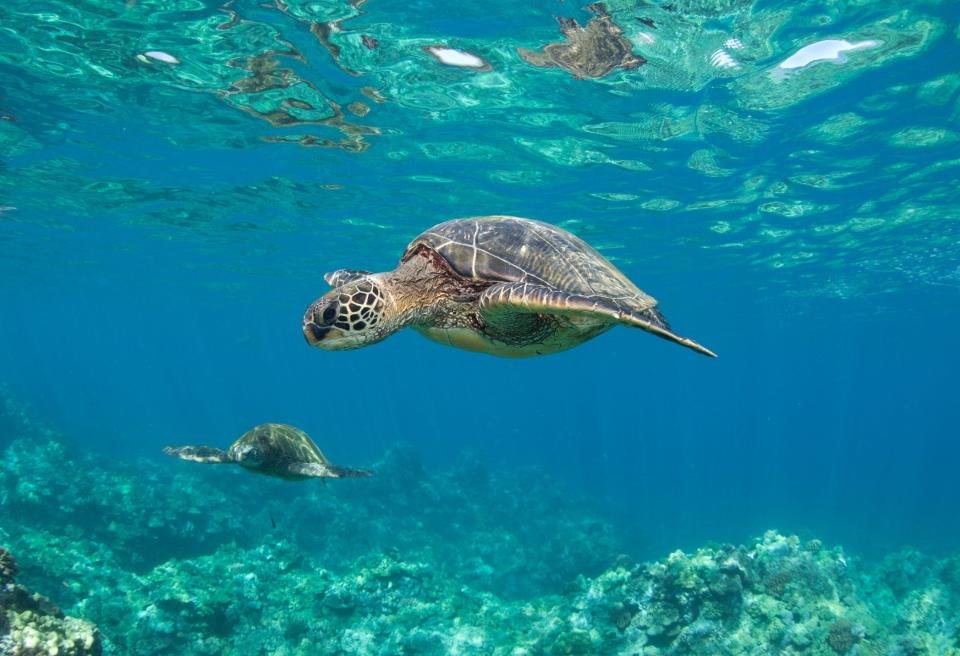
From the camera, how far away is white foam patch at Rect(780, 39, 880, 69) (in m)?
9.65

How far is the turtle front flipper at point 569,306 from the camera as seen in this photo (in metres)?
3.93

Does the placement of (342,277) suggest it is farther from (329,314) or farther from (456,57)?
(456,57)

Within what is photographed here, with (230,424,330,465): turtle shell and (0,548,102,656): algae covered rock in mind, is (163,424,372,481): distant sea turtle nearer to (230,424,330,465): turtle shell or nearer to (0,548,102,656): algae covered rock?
(230,424,330,465): turtle shell

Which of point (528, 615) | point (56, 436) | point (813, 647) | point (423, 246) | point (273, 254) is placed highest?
point (273, 254)

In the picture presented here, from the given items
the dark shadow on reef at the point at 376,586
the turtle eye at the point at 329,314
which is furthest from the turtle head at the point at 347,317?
the dark shadow on reef at the point at 376,586

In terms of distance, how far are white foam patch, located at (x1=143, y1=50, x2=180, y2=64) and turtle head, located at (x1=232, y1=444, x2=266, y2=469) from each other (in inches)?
331

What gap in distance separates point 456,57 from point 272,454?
26.8 feet

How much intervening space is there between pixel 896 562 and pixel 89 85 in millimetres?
26148

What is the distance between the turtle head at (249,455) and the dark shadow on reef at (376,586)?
71 centimetres

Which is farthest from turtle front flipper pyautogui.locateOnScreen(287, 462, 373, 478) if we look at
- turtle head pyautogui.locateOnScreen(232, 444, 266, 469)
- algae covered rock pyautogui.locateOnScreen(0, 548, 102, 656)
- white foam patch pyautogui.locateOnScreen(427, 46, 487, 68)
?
white foam patch pyautogui.locateOnScreen(427, 46, 487, 68)

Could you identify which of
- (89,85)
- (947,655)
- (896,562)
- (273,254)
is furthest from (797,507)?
(89,85)

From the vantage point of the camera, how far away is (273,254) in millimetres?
28578

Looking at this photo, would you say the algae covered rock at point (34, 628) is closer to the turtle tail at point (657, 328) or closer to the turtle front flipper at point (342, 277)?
the turtle front flipper at point (342, 277)

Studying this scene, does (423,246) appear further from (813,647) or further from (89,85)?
(89,85)
